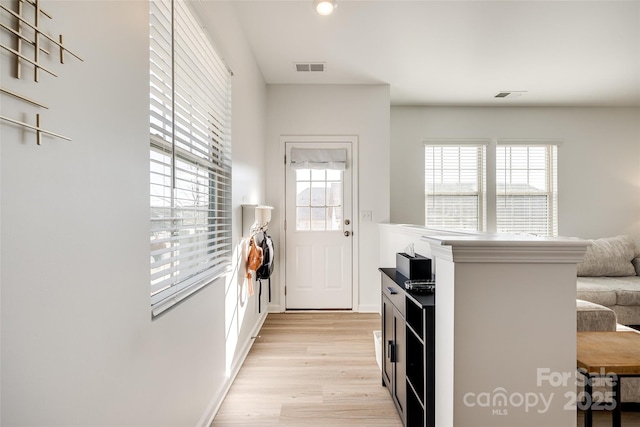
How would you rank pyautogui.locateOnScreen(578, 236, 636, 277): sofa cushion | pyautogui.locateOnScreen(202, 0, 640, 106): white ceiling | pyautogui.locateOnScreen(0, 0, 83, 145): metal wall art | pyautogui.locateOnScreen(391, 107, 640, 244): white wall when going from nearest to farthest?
pyautogui.locateOnScreen(0, 0, 83, 145): metal wall art → pyautogui.locateOnScreen(202, 0, 640, 106): white ceiling → pyautogui.locateOnScreen(578, 236, 636, 277): sofa cushion → pyautogui.locateOnScreen(391, 107, 640, 244): white wall

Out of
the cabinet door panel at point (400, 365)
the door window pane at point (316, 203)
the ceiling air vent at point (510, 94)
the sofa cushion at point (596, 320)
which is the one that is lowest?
the cabinet door panel at point (400, 365)

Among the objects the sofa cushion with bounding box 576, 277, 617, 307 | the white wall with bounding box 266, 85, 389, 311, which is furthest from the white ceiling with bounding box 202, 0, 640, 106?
the sofa cushion with bounding box 576, 277, 617, 307

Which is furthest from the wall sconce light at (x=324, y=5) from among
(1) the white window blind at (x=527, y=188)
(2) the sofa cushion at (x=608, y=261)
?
(2) the sofa cushion at (x=608, y=261)

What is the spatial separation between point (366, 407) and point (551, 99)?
15.4 feet

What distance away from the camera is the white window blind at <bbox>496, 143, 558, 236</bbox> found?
4754 millimetres

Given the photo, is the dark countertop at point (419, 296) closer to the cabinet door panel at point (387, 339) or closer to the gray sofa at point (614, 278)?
the cabinet door panel at point (387, 339)

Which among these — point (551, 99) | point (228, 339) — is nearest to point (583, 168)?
point (551, 99)

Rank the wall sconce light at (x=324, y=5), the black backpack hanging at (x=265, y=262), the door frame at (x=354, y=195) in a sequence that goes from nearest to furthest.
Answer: the wall sconce light at (x=324, y=5) < the black backpack hanging at (x=265, y=262) < the door frame at (x=354, y=195)

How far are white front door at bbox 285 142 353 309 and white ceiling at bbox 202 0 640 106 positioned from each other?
0.99 m

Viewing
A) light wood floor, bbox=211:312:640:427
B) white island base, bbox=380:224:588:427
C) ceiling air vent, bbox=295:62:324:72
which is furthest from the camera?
ceiling air vent, bbox=295:62:324:72

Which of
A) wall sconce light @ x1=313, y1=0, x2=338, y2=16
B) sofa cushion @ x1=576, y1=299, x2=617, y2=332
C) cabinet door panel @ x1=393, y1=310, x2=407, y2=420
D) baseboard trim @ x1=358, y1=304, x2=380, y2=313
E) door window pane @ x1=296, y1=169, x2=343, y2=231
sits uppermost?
wall sconce light @ x1=313, y1=0, x2=338, y2=16

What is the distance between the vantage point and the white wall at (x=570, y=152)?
4.71 metres

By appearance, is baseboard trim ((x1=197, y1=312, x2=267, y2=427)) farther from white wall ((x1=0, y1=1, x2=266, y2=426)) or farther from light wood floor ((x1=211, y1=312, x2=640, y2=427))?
white wall ((x1=0, y1=1, x2=266, y2=426))

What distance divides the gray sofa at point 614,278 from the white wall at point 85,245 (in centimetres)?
378
